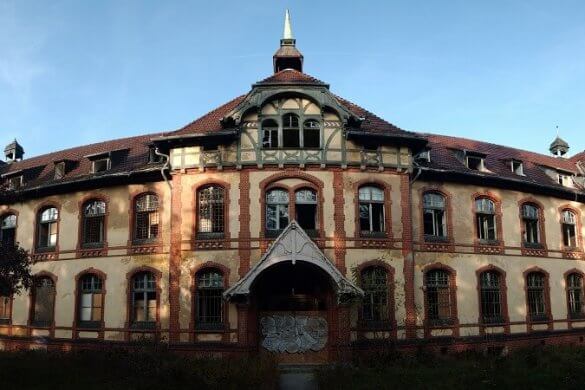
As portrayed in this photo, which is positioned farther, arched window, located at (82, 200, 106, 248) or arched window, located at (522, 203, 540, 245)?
arched window, located at (522, 203, 540, 245)

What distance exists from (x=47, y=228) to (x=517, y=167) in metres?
24.3

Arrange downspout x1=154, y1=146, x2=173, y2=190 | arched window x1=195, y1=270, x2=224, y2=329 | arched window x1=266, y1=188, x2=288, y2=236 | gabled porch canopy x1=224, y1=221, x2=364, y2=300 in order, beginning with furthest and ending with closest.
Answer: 1. downspout x1=154, y1=146, x2=173, y2=190
2. arched window x1=266, y1=188, x2=288, y2=236
3. arched window x1=195, y1=270, x2=224, y2=329
4. gabled porch canopy x1=224, y1=221, x2=364, y2=300

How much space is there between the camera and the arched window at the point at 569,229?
90.2 ft

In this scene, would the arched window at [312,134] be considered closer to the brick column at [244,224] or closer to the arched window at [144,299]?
the brick column at [244,224]

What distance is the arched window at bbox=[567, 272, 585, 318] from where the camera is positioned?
1044 inches

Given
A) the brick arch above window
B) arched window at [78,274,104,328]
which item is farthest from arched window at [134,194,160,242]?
the brick arch above window

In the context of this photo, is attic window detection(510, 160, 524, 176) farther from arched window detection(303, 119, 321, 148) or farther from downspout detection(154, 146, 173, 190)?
downspout detection(154, 146, 173, 190)

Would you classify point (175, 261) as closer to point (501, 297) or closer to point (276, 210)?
point (276, 210)

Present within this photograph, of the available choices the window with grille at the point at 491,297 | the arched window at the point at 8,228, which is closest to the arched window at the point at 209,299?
the window with grille at the point at 491,297

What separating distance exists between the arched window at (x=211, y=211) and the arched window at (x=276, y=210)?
1.83 m

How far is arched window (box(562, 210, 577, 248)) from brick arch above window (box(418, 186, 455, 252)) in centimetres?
821

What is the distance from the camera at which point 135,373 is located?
1612 centimetres

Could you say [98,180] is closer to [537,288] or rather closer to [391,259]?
[391,259]

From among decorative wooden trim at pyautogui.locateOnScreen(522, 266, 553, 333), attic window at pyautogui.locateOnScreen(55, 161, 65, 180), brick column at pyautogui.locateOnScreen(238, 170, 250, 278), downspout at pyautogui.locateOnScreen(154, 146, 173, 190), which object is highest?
attic window at pyautogui.locateOnScreen(55, 161, 65, 180)
